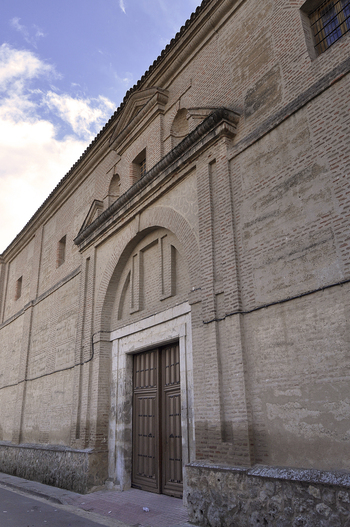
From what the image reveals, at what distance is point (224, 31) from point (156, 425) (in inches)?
300

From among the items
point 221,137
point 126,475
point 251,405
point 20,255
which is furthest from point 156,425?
point 20,255

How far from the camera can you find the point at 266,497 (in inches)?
185

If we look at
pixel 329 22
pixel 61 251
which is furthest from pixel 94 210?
pixel 329 22

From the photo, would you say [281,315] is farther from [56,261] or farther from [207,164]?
[56,261]

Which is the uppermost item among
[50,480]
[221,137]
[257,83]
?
A: [257,83]

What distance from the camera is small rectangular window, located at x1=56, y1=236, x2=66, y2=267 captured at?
13.0m

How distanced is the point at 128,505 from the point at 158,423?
1.40 meters

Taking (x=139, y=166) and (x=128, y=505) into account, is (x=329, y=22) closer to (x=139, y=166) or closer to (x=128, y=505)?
(x=139, y=166)

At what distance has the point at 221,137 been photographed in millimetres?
6984

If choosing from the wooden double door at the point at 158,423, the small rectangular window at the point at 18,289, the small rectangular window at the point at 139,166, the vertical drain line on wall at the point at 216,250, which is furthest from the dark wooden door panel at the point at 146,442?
the small rectangular window at the point at 18,289

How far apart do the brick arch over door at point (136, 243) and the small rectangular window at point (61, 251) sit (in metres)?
3.68

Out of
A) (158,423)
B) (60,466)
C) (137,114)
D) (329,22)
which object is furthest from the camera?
(137,114)

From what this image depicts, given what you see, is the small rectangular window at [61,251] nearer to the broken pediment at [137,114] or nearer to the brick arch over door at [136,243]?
the brick arch over door at [136,243]

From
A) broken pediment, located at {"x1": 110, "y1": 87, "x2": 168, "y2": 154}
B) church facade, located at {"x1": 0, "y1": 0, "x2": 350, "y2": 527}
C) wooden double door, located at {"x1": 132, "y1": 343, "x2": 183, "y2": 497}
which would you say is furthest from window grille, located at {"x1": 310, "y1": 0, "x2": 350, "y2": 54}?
wooden double door, located at {"x1": 132, "y1": 343, "x2": 183, "y2": 497}
